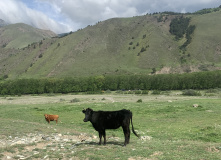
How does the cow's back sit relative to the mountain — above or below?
below

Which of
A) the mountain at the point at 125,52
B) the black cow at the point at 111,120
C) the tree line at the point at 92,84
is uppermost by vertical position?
the mountain at the point at 125,52

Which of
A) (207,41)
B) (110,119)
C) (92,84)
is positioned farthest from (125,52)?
(110,119)

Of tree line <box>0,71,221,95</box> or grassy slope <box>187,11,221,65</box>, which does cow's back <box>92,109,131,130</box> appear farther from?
grassy slope <box>187,11,221,65</box>

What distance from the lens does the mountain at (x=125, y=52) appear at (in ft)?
461

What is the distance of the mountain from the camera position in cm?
14038

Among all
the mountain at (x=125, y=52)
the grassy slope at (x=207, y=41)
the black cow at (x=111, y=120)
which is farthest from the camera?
the grassy slope at (x=207, y=41)

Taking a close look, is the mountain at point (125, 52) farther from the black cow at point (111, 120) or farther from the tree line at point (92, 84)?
the black cow at point (111, 120)

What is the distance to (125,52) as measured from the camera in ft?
545

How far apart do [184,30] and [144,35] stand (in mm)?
41011

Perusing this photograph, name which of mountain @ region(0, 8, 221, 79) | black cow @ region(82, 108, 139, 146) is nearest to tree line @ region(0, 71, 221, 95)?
mountain @ region(0, 8, 221, 79)

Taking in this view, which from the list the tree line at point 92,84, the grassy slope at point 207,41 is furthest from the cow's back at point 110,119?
the grassy slope at point 207,41

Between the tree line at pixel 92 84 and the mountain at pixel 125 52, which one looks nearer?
the tree line at pixel 92 84

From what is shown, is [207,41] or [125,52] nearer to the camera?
[207,41]

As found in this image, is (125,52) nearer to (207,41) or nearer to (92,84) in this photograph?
(207,41)
